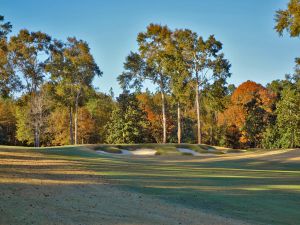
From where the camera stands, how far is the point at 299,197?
576 inches

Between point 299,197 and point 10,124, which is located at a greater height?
point 10,124

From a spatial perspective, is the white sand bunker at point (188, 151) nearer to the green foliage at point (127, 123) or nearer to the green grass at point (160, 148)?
the green grass at point (160, 148)

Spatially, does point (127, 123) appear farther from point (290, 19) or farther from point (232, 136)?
point (290, 19)

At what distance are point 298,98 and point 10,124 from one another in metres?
58.3

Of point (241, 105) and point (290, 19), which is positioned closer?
point (290, 19)

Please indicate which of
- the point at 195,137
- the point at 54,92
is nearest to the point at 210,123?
the point at 195,137

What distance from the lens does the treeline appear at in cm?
4972

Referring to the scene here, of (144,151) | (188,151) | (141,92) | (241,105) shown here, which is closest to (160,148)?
(144,151)

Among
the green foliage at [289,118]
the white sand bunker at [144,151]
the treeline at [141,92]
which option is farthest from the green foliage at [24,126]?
the green foliage at [289,118]

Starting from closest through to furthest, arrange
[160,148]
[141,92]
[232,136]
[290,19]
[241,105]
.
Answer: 1. [290,19]
2. [160,148]
3. [141,92]
4. [232,136]
5. [241,105]

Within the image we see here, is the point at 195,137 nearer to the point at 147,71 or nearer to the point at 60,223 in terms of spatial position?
the point at 147,71

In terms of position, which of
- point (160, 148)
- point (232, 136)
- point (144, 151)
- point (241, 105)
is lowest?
point (144, 151)

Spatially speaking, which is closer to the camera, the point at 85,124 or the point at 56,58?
the point at 56,58

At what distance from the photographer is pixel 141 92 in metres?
59.6
